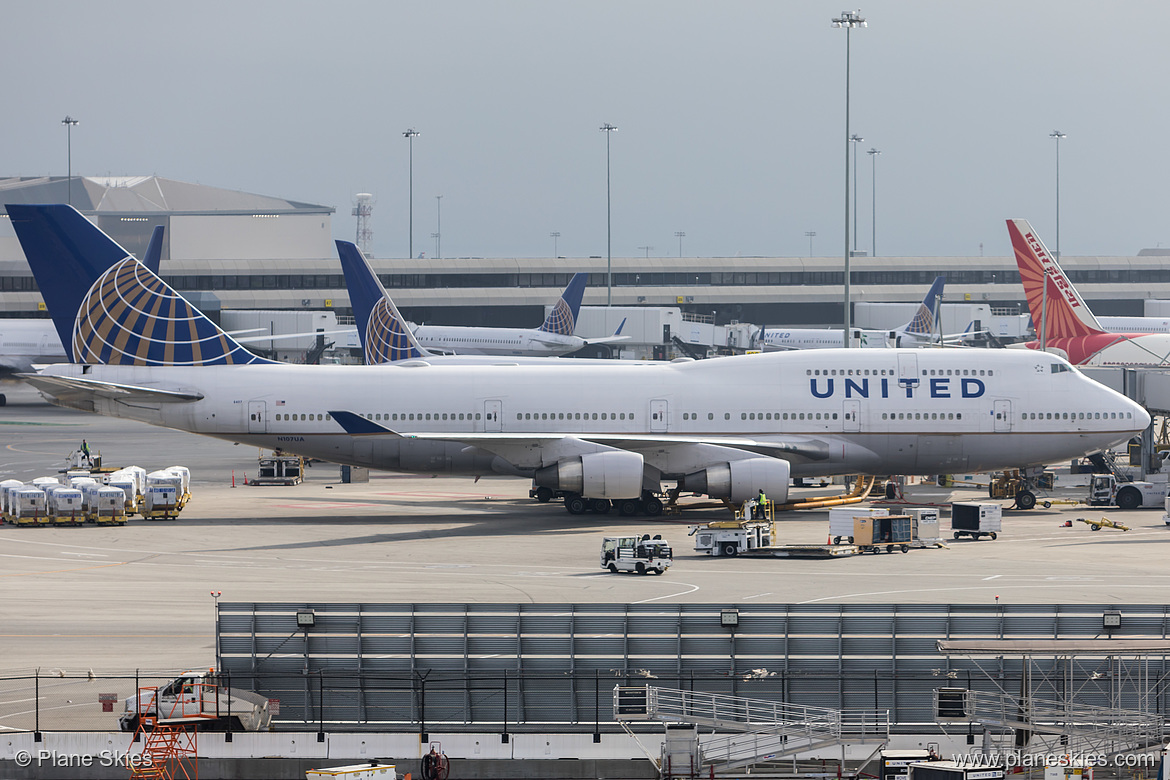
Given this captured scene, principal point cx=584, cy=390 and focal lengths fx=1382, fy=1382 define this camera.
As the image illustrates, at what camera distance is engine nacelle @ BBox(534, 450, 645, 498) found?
155ft

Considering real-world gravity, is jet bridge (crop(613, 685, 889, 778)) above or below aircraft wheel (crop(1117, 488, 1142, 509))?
below

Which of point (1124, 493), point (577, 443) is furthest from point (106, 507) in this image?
point (1124, 493)

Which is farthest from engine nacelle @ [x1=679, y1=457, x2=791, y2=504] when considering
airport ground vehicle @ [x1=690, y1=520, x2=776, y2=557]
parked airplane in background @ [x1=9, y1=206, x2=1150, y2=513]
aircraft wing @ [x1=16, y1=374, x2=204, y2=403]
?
aircraft wing @ [x1=16, y1=374, x2=204, y2=403]

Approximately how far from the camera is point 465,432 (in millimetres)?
49750

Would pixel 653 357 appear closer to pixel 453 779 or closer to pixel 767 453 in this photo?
pixel 767 453

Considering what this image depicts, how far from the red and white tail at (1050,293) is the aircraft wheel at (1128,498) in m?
26.8

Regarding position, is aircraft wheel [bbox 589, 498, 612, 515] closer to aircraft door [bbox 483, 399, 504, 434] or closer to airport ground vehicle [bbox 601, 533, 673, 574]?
aircraft door [bbox 483, 399, 504, 434]

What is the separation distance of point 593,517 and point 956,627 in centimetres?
2636

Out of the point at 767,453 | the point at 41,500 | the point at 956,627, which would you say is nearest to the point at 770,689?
the point at 956,627

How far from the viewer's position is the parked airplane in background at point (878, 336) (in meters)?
121

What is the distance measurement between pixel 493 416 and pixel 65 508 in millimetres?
15273

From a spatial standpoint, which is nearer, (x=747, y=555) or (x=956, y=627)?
(x=956, y=627)

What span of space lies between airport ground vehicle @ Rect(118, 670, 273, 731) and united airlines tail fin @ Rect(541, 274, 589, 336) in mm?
92842

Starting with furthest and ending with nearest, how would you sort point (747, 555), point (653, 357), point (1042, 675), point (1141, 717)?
1. point (653, 357)
2. point (747, 555)
3. point (1042, 675)
4. point (1141, 717)
